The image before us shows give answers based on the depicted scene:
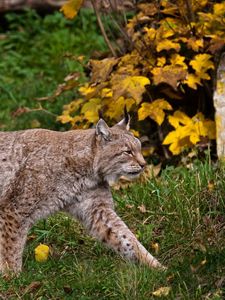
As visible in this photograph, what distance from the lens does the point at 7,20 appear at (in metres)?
11.9

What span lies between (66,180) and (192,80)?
2099 mm

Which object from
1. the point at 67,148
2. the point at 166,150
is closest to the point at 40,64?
the point at 166,150

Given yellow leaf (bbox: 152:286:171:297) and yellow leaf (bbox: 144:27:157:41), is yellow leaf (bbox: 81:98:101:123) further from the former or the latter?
yellow leaf (bbox: 152:286:171:297)

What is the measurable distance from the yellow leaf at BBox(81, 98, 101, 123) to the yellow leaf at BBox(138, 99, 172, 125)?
1.35ft

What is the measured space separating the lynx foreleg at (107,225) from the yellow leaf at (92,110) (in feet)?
5.96

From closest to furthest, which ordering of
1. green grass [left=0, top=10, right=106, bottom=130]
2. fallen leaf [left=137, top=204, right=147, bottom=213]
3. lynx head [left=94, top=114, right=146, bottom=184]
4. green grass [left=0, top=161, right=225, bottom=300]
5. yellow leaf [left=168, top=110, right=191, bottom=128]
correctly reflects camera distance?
green grass [left=0, top=161, right=225, bottom=300] → lynx head [left=94, top=114, right=146, bottom=184] → fallen leaf [left=137, top=204, right=147, bottom=213] → yellow leaf [left=168, top=110, right=191, bottom=128] → green grass [left=0, top=10, right=106, bottom=130]

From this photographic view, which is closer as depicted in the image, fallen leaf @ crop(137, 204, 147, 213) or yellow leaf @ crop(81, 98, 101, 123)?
fallen leaf @ crop(137, 204, 147, 213)

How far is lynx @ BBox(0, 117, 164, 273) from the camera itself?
20.6 ft

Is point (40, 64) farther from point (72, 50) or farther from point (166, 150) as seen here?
point (166, 150)

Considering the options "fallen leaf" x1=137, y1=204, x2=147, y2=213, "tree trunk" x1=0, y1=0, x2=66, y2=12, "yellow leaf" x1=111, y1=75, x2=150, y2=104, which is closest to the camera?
"fallen leaf" x1=137, y1=204, x2=147, y2=213

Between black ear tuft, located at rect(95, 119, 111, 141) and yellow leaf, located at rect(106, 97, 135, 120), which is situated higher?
black ear tuft, located at rect(95, 119, 111, 141)

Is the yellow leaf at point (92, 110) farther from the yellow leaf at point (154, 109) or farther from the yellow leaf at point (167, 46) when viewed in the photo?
the yellow leaf at point (167, 46)

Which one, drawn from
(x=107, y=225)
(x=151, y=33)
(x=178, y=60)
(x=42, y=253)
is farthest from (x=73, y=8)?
(x=42, y=253)

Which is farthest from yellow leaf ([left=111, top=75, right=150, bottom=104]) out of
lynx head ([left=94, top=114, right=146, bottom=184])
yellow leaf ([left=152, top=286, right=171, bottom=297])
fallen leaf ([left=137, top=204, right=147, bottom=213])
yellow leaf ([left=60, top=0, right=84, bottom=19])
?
yellow leaf ([left=152, top=286, right=171, bottom=297])
